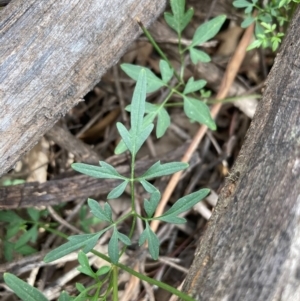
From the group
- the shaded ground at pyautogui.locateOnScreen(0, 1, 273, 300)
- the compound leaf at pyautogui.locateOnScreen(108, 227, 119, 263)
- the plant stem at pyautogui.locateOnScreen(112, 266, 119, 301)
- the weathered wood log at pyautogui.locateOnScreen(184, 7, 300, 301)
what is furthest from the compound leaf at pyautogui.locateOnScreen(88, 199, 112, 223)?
the shaded ground at pyautogui.locateOnScreen(0, 1, 273, 300)

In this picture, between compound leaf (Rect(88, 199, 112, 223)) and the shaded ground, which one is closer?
compound leaf (Rect(88, 199, 112, 223))

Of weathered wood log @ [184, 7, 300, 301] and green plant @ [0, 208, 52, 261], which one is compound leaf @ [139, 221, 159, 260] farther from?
green plant @ [0, 208, 52, 261]

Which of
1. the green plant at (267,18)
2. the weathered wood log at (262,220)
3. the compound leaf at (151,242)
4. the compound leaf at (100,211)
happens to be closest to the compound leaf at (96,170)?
the compound leaf at (100,211)

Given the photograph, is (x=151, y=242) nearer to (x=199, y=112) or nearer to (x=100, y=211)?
(x=100, y=211)

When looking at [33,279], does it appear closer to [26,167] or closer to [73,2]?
[26,167]

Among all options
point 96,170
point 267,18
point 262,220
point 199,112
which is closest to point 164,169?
point 96,170

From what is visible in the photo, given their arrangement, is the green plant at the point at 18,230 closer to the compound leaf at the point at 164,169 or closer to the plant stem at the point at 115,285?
the plant stem at the point at 115,285
